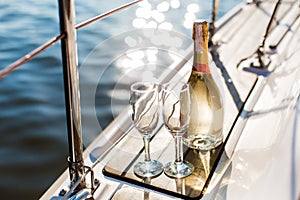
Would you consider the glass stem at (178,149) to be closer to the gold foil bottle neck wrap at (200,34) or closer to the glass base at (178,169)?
the glass base at (178,169)

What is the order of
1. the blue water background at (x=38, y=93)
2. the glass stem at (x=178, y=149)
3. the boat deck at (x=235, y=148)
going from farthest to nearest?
1. the blue water background at (x=38, y=93)
2. the glass stem at (x=178, y=149)
3. the boat deck at (x=235, y=148)

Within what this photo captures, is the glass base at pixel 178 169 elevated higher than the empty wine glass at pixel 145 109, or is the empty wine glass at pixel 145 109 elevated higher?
the empty wine glass at pixel 145 109

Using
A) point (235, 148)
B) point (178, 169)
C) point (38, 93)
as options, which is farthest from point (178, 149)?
point (38, 93)

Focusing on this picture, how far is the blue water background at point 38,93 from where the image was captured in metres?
1.75

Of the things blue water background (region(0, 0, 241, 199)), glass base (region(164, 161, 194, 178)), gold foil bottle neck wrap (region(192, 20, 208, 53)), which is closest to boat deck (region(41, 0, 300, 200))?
glass base (region(164, 161, 194, 178))

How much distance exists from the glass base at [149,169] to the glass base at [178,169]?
0.04 feet


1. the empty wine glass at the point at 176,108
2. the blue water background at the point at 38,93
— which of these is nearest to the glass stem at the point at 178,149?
the empty wine glass at the point at 176,108

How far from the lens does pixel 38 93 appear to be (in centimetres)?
235

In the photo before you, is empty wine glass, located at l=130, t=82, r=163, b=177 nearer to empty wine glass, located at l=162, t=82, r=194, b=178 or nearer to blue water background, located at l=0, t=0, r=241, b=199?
empty wine glass, located at l=162, t=82, r=194, b=178

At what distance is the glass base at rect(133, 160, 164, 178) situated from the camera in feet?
2.47

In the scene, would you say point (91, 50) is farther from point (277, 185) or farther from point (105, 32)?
point (277, 185)

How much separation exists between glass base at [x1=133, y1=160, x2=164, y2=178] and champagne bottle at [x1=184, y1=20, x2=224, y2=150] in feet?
0.30

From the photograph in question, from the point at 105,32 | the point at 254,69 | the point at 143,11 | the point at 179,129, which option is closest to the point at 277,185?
the point at 179,129

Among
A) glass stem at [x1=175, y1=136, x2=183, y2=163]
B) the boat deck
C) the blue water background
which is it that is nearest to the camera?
the boat deck
